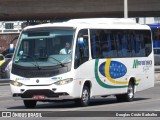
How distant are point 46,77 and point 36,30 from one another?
1929mm

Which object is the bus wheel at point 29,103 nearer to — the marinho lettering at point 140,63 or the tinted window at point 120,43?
the tinted window at point 120,43

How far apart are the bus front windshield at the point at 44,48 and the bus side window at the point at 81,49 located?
27 cm

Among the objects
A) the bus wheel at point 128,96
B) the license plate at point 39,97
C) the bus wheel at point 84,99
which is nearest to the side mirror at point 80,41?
the bus wheel at point 84,99

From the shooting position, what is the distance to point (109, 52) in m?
24.6

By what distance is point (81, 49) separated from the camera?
22.7m

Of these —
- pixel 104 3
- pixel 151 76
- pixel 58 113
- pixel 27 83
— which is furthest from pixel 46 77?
pixel 104 3

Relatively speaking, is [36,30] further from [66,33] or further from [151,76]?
[151,76]

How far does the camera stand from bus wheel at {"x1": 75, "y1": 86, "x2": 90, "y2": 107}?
74.2 ft

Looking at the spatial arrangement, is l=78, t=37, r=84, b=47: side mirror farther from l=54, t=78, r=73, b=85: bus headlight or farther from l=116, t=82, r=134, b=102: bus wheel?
l=116, t=82, r=134, b=102: bus wheel

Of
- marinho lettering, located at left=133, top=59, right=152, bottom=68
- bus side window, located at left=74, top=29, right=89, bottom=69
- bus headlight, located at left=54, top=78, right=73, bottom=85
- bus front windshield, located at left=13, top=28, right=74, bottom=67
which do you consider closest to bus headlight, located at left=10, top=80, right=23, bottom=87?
bus front windshield, located at left=13, top=28, right=74, bottom=67

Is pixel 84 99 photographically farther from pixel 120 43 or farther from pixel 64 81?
pixel 120 43

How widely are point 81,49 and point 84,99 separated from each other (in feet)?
5.26

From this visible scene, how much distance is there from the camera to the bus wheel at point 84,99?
890 inches

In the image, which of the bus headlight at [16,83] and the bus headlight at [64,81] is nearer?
the bus headlight at [64,81]
